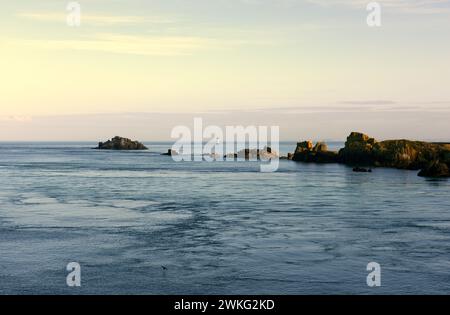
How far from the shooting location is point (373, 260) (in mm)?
28469

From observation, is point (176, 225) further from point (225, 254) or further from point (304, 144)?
point (304, 144)

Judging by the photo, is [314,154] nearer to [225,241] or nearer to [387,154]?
[387,154]

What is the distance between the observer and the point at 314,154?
13638cm

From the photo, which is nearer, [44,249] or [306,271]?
[306,271]

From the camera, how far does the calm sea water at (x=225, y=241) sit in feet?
79.5

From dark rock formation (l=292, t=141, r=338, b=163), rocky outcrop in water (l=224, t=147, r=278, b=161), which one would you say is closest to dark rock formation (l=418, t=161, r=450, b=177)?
dark rock formation (l=292, t=141, r=338, b=163)

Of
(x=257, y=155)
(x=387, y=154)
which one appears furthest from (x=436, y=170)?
(x=257, y=155)

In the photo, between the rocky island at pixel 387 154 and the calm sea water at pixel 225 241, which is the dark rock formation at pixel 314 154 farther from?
the calm sea water at pixel 225 241

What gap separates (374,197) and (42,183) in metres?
45.0

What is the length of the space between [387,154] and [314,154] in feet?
83.5

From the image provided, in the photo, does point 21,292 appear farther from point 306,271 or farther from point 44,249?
point 306,271
